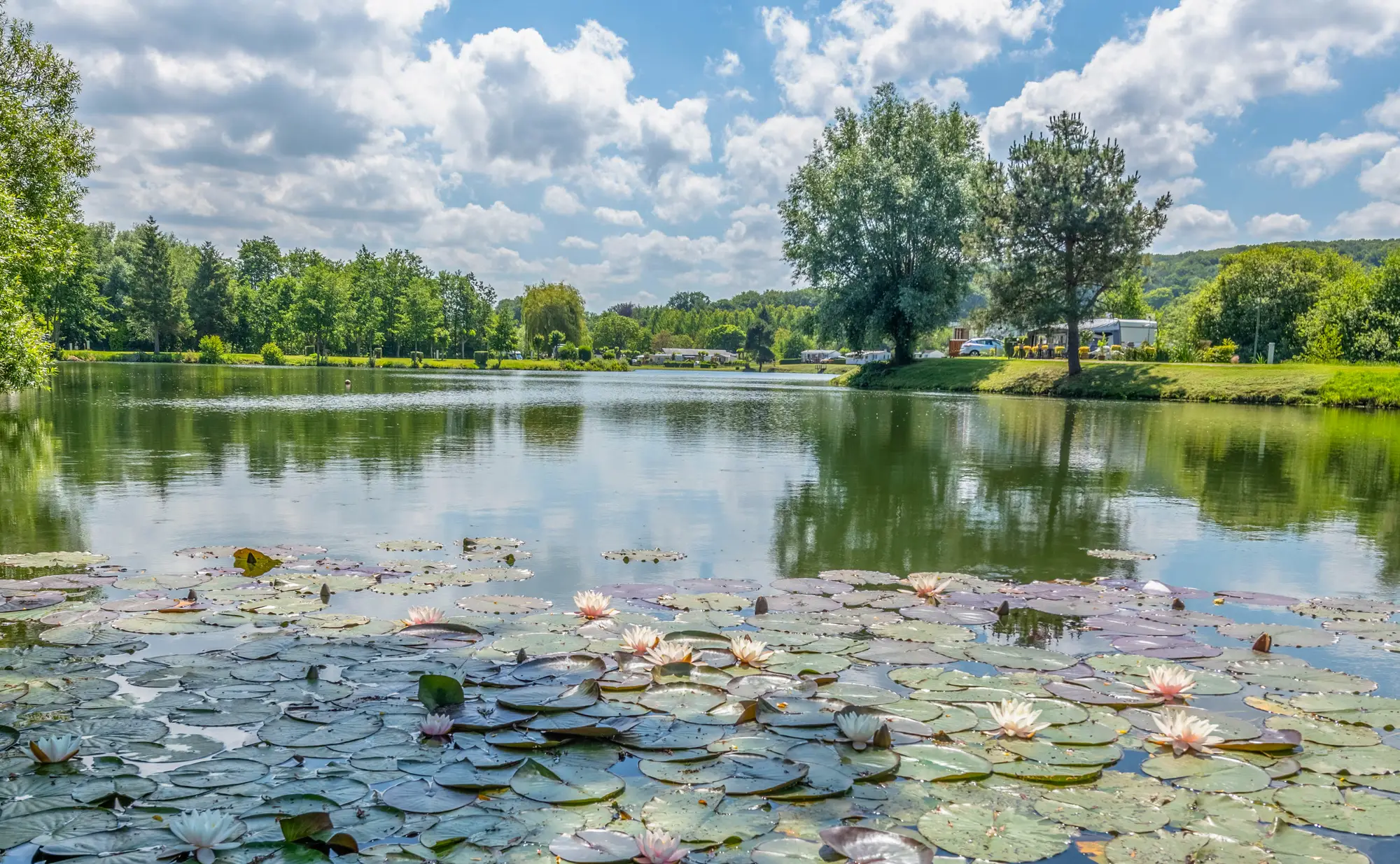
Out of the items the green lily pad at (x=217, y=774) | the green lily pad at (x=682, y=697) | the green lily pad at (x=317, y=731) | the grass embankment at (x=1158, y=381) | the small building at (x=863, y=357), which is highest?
the small building at (x=863, y=357)

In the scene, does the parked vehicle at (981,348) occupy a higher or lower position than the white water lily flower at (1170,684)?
higher

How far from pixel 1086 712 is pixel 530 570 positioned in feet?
16.2

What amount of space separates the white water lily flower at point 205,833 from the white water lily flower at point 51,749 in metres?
0.98

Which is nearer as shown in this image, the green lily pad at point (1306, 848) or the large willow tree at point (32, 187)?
the green lily pad at point (1306, 848)

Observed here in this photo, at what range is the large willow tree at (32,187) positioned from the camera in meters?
20.5

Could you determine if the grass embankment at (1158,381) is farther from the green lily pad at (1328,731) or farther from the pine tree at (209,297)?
the pine tree at (209,297)

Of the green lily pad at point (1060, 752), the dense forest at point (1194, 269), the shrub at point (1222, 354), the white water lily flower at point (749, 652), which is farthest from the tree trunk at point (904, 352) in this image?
the dense forest at point (1194, 269)

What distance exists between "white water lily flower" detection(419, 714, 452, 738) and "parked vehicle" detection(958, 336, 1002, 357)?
7212 centimetres

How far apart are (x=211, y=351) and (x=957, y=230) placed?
251ft

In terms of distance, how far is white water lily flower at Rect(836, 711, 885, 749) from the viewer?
4211 millimetres

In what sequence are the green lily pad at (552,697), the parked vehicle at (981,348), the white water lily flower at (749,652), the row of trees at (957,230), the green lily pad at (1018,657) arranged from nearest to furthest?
the green lily pad at (552,697), the white water lily flower at (749,652), the green lily pad at (1018,657), the row of trees at (957,230), the parked vehicle at (981,348)

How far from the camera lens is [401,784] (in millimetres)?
3750

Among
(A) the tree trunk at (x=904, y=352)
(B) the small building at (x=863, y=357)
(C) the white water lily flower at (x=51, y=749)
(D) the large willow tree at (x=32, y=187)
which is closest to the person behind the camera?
(C) the white water lily flower at (x=51, y=749)

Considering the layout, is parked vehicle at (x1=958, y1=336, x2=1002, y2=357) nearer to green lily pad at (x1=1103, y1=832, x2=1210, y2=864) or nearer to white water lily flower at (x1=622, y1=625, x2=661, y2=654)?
white water lily flower at (x1=622, y1=625, x2=661, y2=654)
